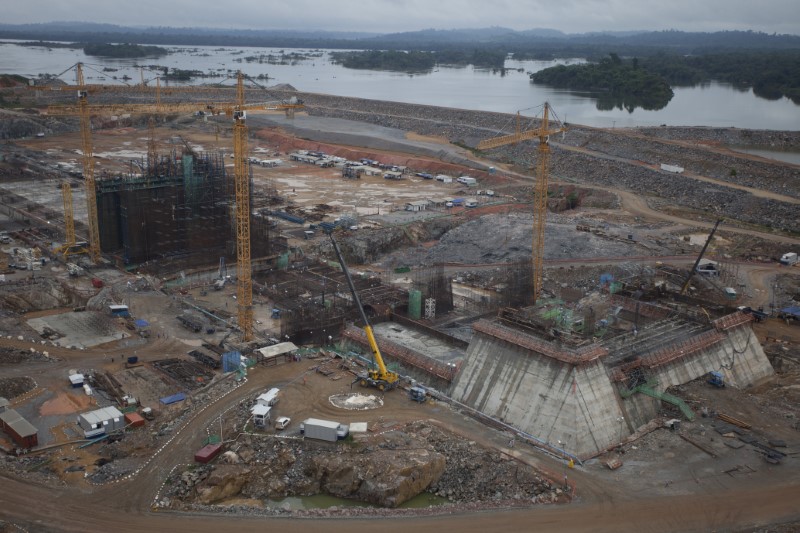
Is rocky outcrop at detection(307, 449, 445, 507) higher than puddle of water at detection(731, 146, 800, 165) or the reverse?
the reverse

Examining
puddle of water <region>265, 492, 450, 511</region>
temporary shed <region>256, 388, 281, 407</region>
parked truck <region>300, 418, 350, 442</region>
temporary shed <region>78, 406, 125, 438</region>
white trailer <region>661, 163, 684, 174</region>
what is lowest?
puddle of water <region>265, 492, 450, 511</region>

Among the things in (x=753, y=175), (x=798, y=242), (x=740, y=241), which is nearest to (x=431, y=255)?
(x=740, y=241)

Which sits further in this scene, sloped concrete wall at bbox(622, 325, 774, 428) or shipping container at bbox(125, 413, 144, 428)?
sloped concrete wall at bbox(622, 325, 774, 428)

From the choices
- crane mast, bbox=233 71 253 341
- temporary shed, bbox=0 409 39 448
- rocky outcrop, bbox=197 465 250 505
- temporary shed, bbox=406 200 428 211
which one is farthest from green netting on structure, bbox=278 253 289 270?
rocky outcrop, bbox=197 465 250 505

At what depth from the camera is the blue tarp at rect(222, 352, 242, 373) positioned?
33.1 meters

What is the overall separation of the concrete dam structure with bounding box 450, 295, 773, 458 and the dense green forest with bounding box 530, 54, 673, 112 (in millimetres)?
122091

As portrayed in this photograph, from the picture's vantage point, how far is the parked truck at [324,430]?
25.0 metres

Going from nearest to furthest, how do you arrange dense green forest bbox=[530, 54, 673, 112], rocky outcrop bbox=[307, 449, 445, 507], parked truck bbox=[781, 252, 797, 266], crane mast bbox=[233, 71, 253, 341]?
1. rocky outcrop bbox=[307, 449, 445, 507]
2. crane mast bbox=[233, 71, 253, 341]
3. parked truck bbox=[781, 252, 797, 266]
4. dense green forest bbox=[530, 54, 673, 112]

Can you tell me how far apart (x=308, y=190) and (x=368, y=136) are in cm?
3067

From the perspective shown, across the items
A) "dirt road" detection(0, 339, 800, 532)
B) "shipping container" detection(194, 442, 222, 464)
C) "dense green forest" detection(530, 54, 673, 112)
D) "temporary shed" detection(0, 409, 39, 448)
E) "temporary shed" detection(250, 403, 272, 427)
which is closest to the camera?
"dirt road" detection(0, 339, 800, 532)

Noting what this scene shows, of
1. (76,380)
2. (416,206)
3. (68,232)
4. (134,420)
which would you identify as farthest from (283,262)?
(134,420)

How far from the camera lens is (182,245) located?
52.2 m

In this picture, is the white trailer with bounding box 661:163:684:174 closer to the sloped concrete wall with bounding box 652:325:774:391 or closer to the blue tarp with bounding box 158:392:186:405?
the sloped concrete wall with bounding box 652:325:774:391

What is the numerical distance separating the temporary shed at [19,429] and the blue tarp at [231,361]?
29.0 ft
